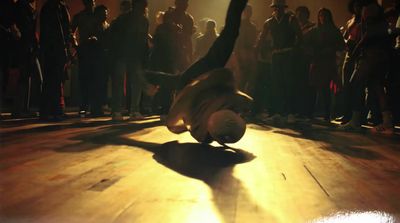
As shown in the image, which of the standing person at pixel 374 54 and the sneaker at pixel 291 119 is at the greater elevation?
the standing person at pixel 374 54

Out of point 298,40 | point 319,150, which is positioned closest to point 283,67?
point 298,40

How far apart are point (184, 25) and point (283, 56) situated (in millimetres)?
1279

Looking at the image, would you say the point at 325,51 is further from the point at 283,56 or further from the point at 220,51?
the point at 220,51

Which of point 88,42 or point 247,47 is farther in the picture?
point 247,47

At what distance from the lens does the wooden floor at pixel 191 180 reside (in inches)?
51.7

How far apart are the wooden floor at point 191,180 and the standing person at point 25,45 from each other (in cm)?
143

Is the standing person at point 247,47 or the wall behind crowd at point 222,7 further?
the wall behind crowd at point 222,7

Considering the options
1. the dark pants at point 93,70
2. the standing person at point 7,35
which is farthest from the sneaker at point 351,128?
the standing person at point 7,35

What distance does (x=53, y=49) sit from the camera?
4219 mm

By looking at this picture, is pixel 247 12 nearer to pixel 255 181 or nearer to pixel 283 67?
pixel 283 67

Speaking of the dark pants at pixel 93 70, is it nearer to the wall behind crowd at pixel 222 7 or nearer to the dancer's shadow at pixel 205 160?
the dancer's shadow at pixel 205 160

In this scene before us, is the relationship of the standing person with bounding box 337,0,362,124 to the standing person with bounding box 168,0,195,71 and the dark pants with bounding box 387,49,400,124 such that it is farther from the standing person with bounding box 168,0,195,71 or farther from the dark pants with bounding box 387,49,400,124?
the standing person with bounding box 168,0,195,71

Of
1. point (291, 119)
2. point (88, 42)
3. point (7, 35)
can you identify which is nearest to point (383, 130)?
point (291, 119)

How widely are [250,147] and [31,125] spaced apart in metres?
1.97
